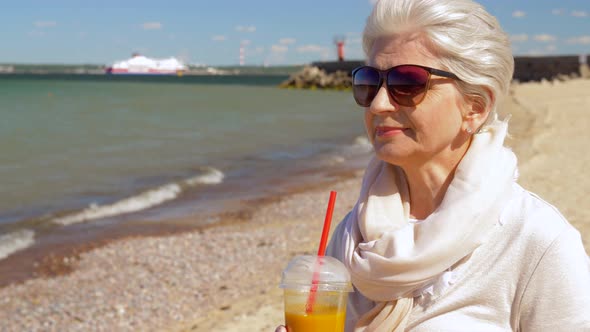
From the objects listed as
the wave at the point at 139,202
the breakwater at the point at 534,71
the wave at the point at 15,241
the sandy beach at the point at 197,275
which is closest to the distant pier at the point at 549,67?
the breakwater at the point at 534,71

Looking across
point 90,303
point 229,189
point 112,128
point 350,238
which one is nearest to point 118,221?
point 229,189

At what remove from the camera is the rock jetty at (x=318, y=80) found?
6166 centimetres

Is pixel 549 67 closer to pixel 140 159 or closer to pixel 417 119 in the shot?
pixel 140 159

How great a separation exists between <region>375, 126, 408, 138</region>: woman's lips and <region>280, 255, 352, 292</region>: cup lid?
1.31 ft

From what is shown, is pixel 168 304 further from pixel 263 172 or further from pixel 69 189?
pixel 263 172

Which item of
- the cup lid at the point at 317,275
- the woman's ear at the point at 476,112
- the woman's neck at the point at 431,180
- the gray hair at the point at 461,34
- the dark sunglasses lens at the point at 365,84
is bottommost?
the cup lid at the point at 317,275

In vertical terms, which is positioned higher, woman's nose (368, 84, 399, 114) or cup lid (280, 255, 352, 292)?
woman's nose (368, 84, 399, 114)

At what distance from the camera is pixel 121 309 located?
6070mm

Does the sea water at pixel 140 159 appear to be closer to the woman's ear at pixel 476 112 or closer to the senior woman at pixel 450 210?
the senior woman at pixel 450 210

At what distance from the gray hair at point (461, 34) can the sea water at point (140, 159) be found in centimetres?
749

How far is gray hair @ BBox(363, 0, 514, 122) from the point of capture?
182 centimetres

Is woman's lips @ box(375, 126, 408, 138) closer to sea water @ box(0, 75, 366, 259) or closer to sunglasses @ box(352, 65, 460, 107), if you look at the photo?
sunglasses @ box(352, 65, 460, 107)

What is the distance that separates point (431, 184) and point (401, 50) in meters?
0.38

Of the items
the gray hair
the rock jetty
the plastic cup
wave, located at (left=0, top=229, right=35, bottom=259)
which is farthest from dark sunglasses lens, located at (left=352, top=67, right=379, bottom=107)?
the rock jetty
